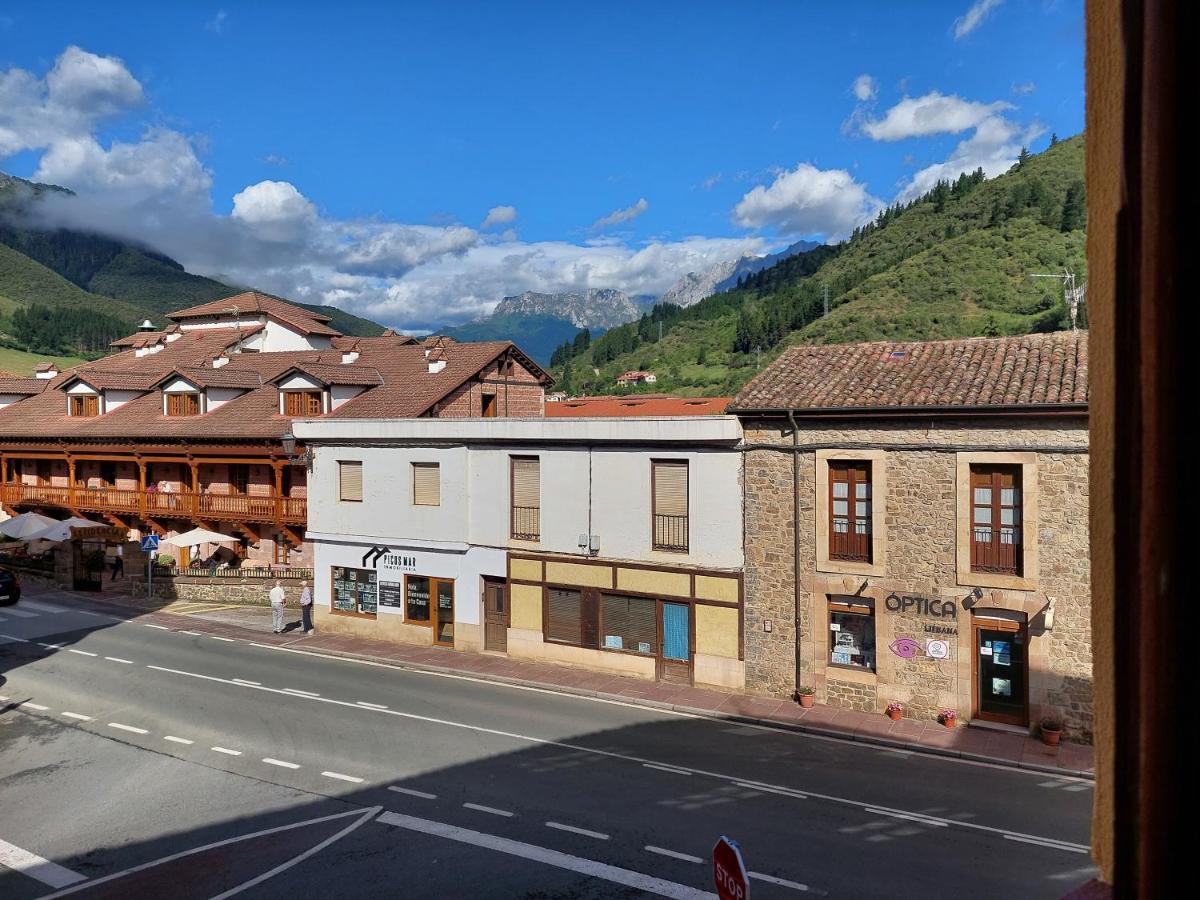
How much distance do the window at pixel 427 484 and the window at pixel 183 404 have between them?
56.9ft

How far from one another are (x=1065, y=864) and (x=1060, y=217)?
84.1 meters

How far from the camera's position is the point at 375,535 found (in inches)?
1088

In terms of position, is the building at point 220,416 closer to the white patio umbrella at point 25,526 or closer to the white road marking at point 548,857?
the white patio umbrella at point 25,526

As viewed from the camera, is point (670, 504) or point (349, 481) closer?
point (670, 504)

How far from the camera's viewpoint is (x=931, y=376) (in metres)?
20.1

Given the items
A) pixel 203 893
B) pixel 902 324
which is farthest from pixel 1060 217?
pixel 203 893

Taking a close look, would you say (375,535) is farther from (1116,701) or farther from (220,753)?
(1116,701)

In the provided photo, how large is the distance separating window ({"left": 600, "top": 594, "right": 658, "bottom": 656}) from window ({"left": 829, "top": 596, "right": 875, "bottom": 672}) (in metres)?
4.70

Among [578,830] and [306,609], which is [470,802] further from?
[306,609]

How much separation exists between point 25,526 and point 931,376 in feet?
121

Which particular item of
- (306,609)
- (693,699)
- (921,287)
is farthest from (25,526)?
(921,287)

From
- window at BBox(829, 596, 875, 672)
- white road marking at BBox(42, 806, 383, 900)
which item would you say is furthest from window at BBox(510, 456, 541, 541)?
white road marking at BBox(42, 806, 383, 900)

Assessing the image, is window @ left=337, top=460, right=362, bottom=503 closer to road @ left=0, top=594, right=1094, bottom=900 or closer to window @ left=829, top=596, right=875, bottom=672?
road @ left=0, top=594, right=1094, bottom=900

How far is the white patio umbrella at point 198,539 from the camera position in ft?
113
